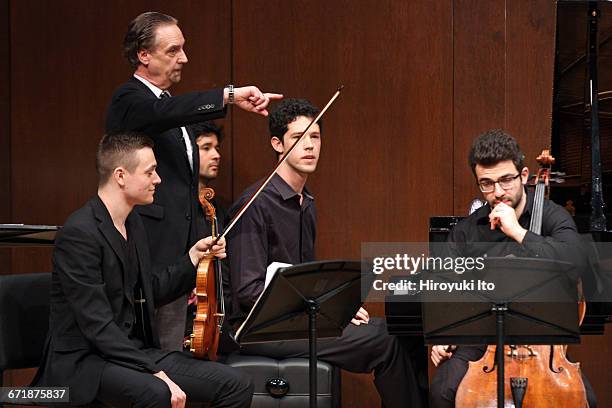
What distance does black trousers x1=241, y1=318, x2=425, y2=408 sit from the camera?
3990 mm

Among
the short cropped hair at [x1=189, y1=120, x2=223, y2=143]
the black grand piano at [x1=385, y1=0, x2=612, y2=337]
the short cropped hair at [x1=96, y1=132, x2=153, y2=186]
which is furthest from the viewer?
the short cropped hair at [x1=189, y1=120, x2=223, y2=143]

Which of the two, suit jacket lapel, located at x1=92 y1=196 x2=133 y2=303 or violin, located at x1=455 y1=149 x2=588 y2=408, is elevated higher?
suit jacket lapel, located at x1=92 y1=196 x2=133 y2=303

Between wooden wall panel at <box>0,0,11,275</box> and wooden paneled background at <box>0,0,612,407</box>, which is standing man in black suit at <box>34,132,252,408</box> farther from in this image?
wooden wall panel at <box>0,0,11,275</box>

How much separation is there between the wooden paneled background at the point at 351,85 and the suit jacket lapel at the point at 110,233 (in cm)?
170

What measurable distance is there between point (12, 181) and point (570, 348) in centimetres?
317

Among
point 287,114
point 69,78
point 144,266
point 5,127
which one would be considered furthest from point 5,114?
point 144,266

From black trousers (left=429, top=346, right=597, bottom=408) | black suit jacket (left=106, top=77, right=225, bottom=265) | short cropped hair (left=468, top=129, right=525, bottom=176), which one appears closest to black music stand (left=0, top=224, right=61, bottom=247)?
black suit jacket (left=106, top=77, right=225, bottom=265)

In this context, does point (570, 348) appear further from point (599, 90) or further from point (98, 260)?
point (98, 260)

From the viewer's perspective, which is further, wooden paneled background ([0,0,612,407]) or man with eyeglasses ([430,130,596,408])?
wooden paneled background ([0,0,612,407])

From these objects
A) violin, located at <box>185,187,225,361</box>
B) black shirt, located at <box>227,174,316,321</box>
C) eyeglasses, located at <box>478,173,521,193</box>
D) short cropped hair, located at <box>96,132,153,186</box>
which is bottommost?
violin, located at <box>185,187,225,361</box>

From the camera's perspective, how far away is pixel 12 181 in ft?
17.3

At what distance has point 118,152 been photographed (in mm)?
3451

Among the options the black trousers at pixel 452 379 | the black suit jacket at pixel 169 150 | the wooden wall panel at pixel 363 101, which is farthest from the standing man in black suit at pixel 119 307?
the wooden wall panel at pixel 363 101

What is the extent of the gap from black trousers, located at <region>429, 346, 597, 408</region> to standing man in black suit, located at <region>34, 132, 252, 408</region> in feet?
2.43
